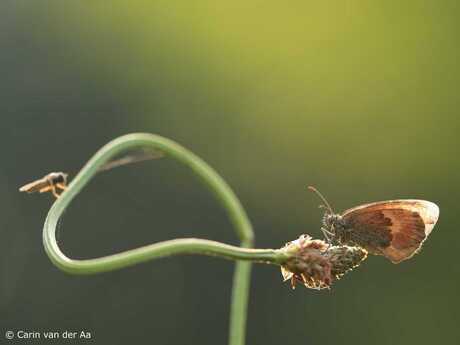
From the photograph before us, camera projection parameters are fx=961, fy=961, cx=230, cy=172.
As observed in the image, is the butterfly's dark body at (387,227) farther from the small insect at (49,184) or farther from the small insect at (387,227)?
the small insect at (49,184)

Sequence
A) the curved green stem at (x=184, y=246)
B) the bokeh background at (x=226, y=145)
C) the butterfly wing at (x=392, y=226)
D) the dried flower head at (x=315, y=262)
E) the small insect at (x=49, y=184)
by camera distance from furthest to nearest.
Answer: the bokeh background at (x=226, y=145) → the butterfly wing at (x=392, y=226) → the small insect at (x=49, y=184) → the dried flower head at (x=315, y=262) → the curved green stem at (x=184, y=246)

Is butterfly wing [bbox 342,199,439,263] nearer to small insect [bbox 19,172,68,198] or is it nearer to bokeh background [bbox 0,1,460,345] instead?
small insect [bbox 19,172,68,198]

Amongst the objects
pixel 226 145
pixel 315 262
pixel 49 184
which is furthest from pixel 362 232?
pixel 226 145

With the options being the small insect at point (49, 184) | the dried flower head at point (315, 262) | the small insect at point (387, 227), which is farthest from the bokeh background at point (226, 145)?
the dried flower head at point (315, 262)

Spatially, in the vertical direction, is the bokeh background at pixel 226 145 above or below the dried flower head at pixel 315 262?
above

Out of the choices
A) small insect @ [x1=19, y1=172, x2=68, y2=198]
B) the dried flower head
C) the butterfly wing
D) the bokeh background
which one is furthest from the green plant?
the bokeh background
